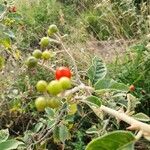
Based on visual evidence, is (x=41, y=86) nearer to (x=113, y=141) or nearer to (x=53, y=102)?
(x=53, y=102)

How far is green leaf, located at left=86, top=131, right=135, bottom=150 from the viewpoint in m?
0.61

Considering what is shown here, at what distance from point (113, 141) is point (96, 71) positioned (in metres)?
0.77

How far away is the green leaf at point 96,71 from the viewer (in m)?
1.35

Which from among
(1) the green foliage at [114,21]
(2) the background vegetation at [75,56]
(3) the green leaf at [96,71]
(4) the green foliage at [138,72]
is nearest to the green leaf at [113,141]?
(3) the green leaf at [96,71]

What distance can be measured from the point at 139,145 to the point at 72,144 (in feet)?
1.59

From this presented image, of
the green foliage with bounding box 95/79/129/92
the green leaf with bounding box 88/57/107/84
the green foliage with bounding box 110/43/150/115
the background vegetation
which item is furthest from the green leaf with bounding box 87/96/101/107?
the green foliage with bounding box 110/43/150/115

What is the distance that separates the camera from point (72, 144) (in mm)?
3127

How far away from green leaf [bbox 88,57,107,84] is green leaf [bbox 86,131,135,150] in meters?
0.70

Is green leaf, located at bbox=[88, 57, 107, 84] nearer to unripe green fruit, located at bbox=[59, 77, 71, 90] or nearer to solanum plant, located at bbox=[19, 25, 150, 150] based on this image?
solanum plant, located at bbox=[19, 25, 150, 150]

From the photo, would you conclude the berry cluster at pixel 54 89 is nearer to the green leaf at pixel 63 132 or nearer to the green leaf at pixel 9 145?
the green leaf at pixel 9 145

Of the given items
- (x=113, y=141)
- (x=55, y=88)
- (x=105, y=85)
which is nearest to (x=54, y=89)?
(x=55, y=88)

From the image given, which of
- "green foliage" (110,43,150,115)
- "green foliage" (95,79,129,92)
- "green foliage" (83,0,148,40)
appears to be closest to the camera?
"green foliage" (95,79,129,92)

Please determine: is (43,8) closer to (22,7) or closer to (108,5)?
(22,7)

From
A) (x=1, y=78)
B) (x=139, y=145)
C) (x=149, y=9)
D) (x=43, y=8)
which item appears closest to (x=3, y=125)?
(x=1, y=78)
